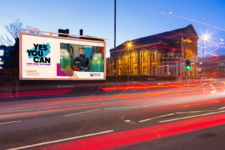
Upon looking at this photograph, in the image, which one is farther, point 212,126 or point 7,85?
point 7,85

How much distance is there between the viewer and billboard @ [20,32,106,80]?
14.4 m

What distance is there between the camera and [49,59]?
15273 millimetres

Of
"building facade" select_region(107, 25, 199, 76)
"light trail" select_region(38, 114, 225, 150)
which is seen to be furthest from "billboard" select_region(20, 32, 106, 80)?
"building facade" select_region(107, 25, 199, 76)

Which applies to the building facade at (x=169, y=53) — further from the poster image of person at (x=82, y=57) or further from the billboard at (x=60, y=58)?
the billboard at (x=60, y=58)

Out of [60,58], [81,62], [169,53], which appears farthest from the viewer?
[169,53]

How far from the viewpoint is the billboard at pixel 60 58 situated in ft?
47.3

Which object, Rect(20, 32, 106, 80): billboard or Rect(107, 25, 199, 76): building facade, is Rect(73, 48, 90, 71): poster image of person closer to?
Rect(20, 32, 106, 80): billboard

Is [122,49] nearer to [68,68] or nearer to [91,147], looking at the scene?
[68,68]

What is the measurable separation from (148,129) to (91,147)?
93.9 inches

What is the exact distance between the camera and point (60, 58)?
51.7ft

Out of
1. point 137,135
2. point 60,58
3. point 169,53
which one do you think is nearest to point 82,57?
point 60,58

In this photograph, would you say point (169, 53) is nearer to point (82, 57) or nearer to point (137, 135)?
point (82, 57)

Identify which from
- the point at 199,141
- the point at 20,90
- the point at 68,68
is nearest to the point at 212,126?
the point at 199,141

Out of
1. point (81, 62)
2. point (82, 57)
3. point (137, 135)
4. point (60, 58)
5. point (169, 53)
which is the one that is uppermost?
point (169, 53)
